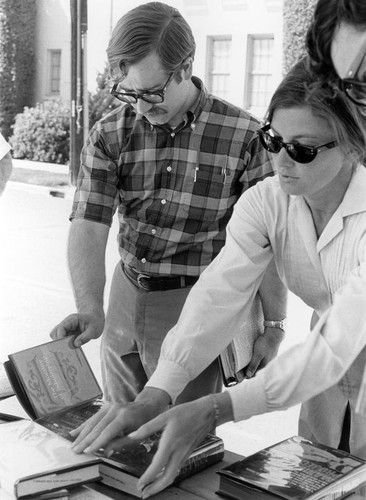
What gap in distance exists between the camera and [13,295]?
22.8 feet

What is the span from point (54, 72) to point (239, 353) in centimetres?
1771

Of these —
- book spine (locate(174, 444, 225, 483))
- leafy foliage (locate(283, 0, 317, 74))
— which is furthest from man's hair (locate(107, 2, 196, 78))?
leafy foliage (locate(283, 0, 317, 74))

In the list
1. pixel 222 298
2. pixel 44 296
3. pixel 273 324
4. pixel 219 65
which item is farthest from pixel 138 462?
pixel 219 65

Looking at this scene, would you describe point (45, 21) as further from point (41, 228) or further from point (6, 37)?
point (41, 228)

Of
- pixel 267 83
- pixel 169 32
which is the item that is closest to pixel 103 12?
pixel 267 83

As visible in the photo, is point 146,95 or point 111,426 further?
point 146,95

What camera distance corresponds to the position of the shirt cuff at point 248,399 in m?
1.65

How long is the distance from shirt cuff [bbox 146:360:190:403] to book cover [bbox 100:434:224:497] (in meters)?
0.12

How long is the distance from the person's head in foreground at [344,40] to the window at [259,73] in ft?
48.0

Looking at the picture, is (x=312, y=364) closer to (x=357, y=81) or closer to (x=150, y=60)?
(x=357, y=81)

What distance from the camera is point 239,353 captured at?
237 centimetres

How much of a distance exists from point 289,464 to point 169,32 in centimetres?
125

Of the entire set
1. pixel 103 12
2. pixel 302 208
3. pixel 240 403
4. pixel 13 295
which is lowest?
pixel 13 295

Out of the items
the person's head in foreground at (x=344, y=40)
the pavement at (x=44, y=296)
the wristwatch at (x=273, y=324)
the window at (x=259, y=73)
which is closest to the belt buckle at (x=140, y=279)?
the wristwatch at (x=273, y=324)
